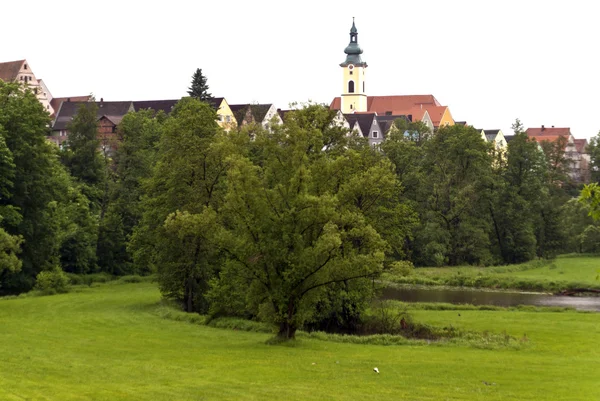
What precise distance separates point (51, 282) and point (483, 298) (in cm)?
2860

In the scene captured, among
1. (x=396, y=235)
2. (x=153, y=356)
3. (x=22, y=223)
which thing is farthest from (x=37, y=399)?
(x=22, y=223)

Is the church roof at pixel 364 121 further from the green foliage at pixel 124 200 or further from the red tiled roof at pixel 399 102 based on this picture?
the green foliage at pixel 124 200

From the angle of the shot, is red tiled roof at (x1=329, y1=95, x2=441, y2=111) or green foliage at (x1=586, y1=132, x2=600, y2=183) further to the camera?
red tiled roof at (x1=329, y1=95, x2=441, y2=111)

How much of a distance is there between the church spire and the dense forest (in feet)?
232

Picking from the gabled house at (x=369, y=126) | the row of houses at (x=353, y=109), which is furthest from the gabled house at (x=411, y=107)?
the gabled house at (x=369, y=126)

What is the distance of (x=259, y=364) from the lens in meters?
27.2

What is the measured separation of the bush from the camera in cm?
5522

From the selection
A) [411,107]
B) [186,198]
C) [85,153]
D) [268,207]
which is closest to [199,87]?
[85,153]

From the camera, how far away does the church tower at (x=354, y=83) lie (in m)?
181

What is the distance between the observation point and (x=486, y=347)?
33812mm

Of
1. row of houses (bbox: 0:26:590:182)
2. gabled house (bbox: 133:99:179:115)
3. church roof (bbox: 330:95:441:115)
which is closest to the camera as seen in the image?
row of houses (bbox: 0:26:590:182)

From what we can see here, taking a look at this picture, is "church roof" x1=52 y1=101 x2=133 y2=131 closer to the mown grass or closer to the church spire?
the church spire

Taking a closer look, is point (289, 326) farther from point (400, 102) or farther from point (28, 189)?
point (400, 102)

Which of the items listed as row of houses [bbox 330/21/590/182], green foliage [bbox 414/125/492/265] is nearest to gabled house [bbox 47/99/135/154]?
green foliage [bbox 414/125/492/265]
